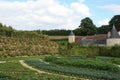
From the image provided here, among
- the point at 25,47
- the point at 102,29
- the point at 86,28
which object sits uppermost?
the point at 86,28

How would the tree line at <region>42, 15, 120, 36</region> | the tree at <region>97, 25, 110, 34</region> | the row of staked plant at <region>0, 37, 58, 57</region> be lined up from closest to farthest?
the row of staked plant at <region>0, 37, 58, 57</region>
the tree line at <region>42, 15, 120, 36</region>
the tree at <region>97, 25, 110, 34</region>

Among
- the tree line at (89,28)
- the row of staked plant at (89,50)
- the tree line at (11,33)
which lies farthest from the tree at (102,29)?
the tree line at (11,33)

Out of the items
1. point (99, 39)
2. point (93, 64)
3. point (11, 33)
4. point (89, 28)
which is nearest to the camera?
point (93, 64)

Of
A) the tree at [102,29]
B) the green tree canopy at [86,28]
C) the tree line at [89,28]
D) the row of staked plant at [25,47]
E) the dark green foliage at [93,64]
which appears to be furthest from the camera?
the tree at [102,29]

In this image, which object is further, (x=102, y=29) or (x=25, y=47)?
(x=102, y=29)

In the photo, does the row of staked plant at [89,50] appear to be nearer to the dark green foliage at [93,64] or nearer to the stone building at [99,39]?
the stone building at [99,39]

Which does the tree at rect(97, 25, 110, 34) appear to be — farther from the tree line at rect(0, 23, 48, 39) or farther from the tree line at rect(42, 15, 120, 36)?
the tree line at rect(0, 23, 48, 39)

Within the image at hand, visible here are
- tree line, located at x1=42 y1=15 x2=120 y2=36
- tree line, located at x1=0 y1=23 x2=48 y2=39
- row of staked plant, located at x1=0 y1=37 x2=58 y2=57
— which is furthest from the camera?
tree line, located at x1=42 y1=15 x2=120 y2=36

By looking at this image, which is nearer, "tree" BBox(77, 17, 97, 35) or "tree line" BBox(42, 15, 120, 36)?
"tree line" BBox(42, 15, 120, 36)

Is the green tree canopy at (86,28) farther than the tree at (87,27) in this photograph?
No

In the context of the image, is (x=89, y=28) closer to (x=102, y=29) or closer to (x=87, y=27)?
(x=87, y=27)

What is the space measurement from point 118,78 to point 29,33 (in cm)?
3069

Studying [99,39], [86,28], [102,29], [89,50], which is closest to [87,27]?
[86,28]

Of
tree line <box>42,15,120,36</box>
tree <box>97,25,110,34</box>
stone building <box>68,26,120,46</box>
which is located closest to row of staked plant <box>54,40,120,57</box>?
stone building <box>68,26,120,46</box>
